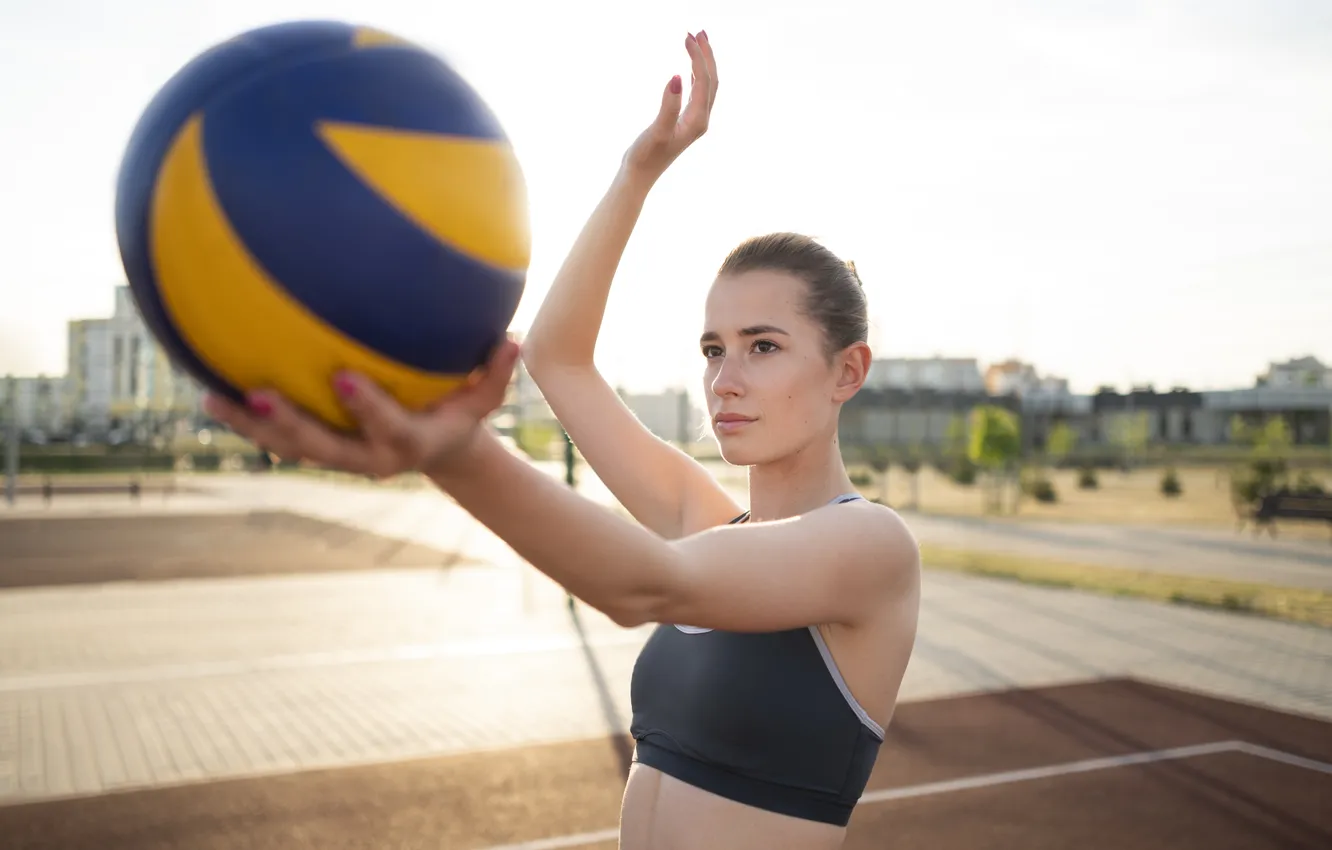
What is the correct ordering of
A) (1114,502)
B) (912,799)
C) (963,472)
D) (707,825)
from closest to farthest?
(707,825) → (912,799) → (1114,502) → (963,472)

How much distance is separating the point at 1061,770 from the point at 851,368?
703 centimetres

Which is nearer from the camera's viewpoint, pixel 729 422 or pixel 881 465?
pixel 729 422

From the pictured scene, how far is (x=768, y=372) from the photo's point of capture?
229cm

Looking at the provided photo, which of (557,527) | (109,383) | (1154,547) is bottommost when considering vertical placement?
(1154,547)

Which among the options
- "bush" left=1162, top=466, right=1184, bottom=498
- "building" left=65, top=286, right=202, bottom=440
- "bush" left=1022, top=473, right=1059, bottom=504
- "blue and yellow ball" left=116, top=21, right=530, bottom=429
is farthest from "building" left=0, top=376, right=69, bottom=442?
"blue and yellow ball" left=116, top=21, right=530, bottom=429

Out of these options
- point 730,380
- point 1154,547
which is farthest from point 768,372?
point 1154,547

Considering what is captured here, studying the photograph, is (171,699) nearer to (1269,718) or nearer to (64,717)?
(64,717)

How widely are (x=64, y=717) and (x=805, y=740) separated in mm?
9435

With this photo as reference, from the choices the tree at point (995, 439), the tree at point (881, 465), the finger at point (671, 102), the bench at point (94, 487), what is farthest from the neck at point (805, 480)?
the bench at point (94, 487)

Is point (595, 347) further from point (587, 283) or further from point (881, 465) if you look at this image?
point (881, 465)

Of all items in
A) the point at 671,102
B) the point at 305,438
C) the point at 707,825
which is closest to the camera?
the point at 305,438

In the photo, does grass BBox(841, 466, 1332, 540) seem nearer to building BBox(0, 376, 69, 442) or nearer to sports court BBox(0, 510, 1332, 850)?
sports court BBox(0, 510, 1332, 850)

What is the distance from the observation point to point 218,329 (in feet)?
5.13

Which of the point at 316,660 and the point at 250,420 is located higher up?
the point at 250,420
